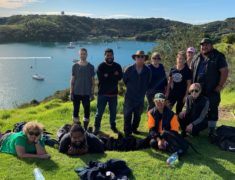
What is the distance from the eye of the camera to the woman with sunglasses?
8966 mm

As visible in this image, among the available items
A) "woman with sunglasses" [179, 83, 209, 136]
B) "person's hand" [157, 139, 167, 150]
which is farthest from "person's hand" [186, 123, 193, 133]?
"person's hand" [157, 139, 167, 150]

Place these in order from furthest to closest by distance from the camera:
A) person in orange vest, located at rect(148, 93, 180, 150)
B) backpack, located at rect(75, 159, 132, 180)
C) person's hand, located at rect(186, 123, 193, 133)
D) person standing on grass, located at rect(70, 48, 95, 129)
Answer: person standing on grass, located at rect(70, 48, 95, 129) < person's hand, located at rect(186, 123, 193, 133) < person in orange vest, located at rect(148, 93, 180, 150) < backpack, located at rect(75, 159, 132, 180)

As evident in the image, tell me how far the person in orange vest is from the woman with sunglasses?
33.5 inches

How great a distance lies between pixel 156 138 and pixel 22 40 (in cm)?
16336

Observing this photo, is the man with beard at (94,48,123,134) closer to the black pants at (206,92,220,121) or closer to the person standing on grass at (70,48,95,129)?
the person standing on grass at (70,48,95,129)

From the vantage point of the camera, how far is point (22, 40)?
6471 inches

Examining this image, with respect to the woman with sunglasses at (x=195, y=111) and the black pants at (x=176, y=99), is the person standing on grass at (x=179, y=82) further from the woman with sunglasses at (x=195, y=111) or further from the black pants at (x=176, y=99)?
the woman with sunglasses at (x=195, y=111)

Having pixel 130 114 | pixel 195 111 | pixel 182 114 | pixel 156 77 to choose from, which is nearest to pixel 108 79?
pixel 130 114

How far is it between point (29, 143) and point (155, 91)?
3.69 meters

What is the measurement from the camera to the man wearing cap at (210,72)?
873cm

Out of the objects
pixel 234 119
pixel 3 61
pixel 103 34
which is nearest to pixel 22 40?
pixel 103 34

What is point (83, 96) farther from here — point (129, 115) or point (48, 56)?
point (48, 56)

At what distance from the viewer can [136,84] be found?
9.24m

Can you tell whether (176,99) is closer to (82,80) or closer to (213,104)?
(213,104)
